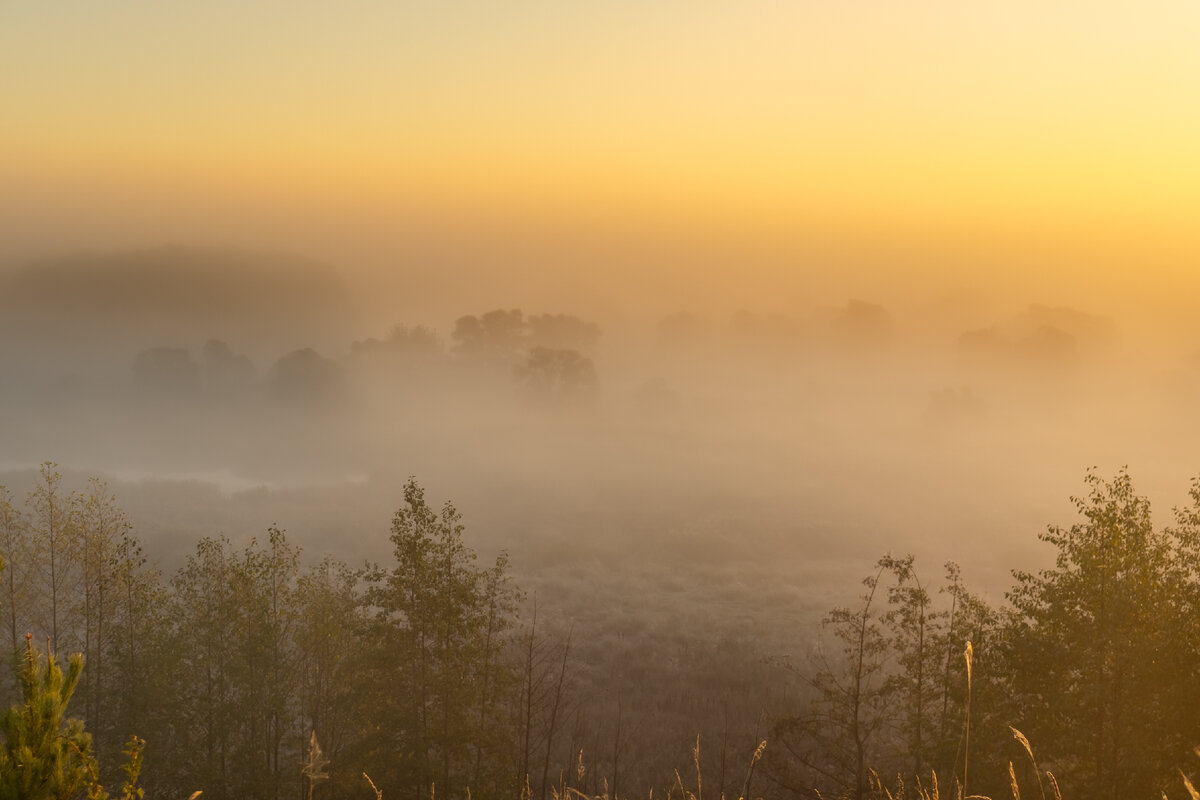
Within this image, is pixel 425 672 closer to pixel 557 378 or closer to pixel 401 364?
pixel 557 378

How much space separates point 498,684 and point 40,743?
1882cm

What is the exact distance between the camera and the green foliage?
267 inches

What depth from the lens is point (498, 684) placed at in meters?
24.6

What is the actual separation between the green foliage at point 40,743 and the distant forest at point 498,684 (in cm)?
648

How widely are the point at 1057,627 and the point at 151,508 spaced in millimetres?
93579

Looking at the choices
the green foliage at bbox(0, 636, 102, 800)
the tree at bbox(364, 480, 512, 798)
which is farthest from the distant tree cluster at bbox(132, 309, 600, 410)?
the green foliage at bbox(0, 636, 102, 800)

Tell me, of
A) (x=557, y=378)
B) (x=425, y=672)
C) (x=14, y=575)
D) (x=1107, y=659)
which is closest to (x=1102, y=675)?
(x=1107, y=659)

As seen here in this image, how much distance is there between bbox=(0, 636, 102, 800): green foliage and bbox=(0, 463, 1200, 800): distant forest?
648 centimetres

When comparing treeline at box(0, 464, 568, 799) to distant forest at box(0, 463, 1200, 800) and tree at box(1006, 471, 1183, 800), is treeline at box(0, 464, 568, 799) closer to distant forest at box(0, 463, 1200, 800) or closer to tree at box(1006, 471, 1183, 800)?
distant forest at box(0, 463, 1200, 800)

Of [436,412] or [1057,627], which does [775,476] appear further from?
[1057,627]

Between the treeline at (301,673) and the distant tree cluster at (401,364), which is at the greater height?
the distant tree cluster at (401,364)

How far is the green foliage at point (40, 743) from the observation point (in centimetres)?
677

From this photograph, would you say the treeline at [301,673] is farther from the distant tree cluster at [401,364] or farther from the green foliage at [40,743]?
the distant tree cluster at [401,364]

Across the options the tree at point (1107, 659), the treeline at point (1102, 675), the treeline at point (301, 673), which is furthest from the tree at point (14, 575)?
the tree at point (1107, 659)
